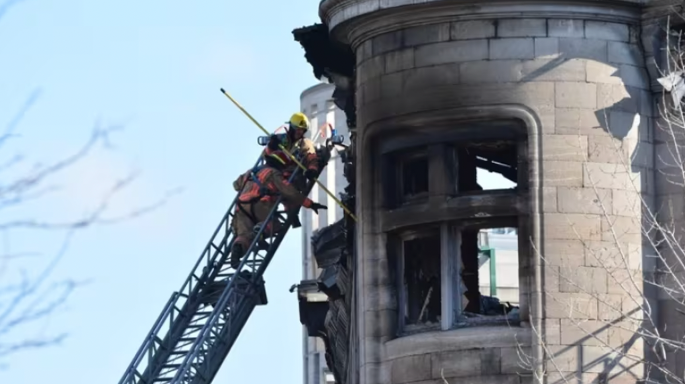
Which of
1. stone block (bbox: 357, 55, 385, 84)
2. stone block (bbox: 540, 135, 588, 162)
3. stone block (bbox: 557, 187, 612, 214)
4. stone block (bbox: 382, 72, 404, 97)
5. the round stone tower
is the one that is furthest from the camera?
stone block (bbox: 357, 55, 385, 84)

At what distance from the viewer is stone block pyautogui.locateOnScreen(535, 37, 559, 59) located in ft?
128

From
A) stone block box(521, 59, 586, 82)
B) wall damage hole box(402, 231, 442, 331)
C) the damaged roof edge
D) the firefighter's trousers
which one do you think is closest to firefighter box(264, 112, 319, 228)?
the firefighter's trousers

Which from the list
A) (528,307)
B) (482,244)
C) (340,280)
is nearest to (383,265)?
(528,307)

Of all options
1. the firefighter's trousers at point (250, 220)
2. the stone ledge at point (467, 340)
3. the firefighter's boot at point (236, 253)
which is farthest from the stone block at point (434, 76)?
the firefighter's boot at point (236, 253)

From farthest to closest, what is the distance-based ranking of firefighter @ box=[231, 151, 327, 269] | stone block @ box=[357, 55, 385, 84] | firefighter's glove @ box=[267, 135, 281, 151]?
firefighter @ box=[231, 151, 327, 269] → firefighter's glove @ box=[267, 135, 281, 151] → stone block @ box=[357, 55, 385, 84]

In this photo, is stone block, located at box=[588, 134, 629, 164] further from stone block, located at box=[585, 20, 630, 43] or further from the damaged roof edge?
the damaged roof edge

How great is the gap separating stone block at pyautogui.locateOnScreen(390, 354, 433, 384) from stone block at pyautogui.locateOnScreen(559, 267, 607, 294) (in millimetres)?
2132

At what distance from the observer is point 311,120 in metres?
81.4

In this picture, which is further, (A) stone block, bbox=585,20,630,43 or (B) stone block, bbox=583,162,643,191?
(A) stone block, bbox=585,20,630,43

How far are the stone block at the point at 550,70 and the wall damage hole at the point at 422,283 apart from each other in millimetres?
2563

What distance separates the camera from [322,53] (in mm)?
42938

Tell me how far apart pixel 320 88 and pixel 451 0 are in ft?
139

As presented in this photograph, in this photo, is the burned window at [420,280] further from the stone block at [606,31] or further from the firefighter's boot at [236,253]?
the firefighter's boot at [236,253]

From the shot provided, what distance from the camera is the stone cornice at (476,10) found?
3919 cm
